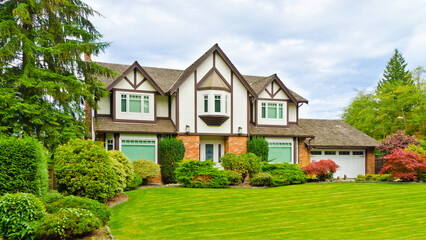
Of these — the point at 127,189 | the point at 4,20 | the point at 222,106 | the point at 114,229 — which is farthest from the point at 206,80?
the point at 114,229

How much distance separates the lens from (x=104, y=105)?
77.5 ft

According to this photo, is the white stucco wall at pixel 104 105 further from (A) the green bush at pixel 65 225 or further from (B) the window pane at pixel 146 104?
(A) the green bush at pixel 65 225

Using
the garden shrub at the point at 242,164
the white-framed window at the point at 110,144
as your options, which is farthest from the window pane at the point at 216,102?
the white-framed window at the point at 110,144

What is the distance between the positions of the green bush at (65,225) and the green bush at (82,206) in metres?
1.21

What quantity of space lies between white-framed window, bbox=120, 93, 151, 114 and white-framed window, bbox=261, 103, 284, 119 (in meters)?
8.43

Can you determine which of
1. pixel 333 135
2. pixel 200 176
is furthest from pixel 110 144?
pixel 333 135

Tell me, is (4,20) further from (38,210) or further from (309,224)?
(309,224)

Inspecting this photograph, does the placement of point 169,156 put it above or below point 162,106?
below

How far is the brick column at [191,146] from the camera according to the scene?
78.1 feet

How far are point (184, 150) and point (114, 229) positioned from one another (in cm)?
1305

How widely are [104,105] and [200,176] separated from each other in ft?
27.8

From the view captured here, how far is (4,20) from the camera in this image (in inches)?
696

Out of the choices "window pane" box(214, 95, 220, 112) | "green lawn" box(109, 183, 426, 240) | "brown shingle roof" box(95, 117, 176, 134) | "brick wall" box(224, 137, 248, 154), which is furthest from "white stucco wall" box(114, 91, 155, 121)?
"green lawn" box(109, 183, 426, 240)

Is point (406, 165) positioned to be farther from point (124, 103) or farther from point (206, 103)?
point (124, 103)
